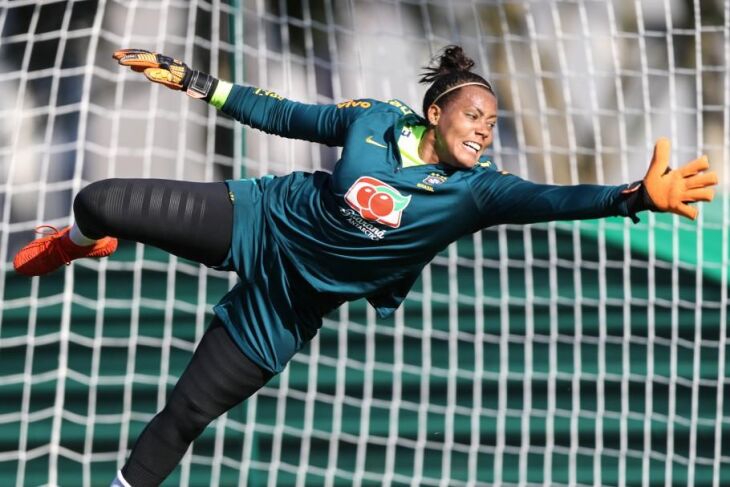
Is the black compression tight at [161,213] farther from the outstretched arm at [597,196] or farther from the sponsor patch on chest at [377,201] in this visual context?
the outstretched arm at [597,196]

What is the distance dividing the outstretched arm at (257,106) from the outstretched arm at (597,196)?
1.64ft

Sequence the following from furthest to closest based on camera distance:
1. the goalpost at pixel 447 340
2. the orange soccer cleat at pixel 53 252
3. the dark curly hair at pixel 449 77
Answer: the goalpost at pixel 447 340 → the orange soccer cleat at pixel 53 252 → the dark curly hair at pixel 449 77

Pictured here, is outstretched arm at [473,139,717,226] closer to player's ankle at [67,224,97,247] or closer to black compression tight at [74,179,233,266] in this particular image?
black compression tight at [74,179,233,266]

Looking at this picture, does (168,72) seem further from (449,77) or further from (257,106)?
(449,77)

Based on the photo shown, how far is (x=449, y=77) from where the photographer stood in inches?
156

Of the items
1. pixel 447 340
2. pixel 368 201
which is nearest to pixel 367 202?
pixel 368 201

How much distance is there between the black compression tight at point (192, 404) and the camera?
403 centimetres

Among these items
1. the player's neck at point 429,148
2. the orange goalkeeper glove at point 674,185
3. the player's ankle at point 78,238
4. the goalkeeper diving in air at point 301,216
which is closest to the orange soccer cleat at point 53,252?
the player's ankle at point 78,238

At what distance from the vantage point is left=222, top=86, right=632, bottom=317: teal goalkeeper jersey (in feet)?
12.5

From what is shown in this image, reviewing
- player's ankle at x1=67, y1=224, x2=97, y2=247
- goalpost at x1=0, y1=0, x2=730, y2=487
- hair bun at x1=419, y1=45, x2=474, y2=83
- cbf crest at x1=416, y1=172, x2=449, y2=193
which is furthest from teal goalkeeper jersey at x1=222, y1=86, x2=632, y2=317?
goalpost at x1=0, y1=0, x2=730, y2=487

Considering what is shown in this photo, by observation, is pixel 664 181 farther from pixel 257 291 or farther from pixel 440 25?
pixel 440 25

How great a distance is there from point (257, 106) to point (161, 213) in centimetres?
46

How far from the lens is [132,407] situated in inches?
255

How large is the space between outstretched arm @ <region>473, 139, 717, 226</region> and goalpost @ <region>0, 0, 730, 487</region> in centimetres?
265
